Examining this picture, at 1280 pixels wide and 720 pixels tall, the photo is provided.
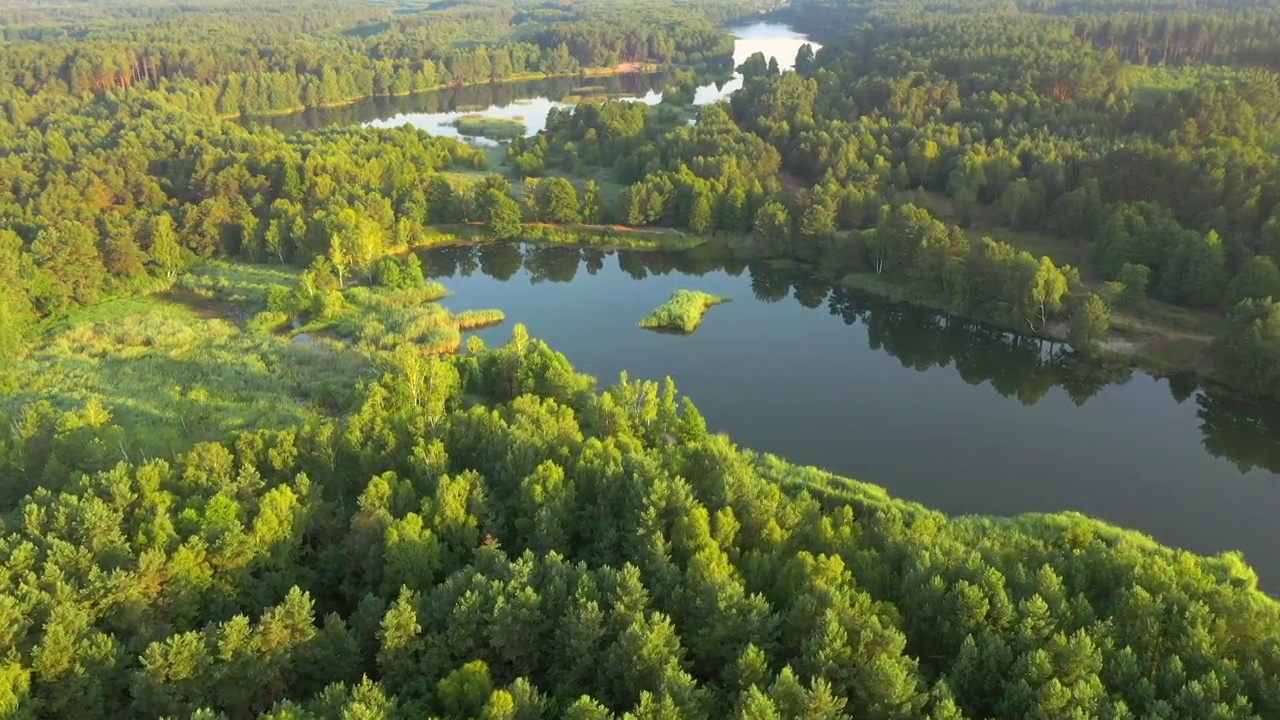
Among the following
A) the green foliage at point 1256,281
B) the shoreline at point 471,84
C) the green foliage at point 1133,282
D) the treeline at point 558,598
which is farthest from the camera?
the shoreline at point 471,84

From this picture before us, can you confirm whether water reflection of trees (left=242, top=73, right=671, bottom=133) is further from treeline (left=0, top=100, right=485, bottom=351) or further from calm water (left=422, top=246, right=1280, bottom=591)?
calm water (left=422, top=246, right=1280, bottom=591)

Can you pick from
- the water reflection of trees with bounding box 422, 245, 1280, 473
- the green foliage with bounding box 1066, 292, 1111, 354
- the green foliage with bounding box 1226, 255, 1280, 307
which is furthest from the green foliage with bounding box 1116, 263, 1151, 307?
the water reflection of trees with bounding box 422, 245, 1280, 473

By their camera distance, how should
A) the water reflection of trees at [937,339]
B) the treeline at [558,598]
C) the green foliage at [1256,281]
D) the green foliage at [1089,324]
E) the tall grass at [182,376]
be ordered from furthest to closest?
the green foliage at [1089,324] → the green foliage at [1256,281] → the water reflection of trees at [937,339] → the tall grass at [182,376] → the treeline at [558,598]

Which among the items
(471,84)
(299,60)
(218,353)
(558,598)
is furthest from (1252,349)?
(299,60)

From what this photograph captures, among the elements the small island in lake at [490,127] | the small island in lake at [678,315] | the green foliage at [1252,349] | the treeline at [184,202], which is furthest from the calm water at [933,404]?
the small island in lake at [490,127]

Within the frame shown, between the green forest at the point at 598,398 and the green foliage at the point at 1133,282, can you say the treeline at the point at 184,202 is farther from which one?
the green foliage at the point at 1133,282

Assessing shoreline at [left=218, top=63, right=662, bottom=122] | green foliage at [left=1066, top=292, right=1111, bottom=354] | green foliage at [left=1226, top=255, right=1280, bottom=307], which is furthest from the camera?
shoreline at [left=218, top=63, right=662, bottom=122]

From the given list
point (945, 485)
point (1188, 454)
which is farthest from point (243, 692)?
point (1188, 454)
